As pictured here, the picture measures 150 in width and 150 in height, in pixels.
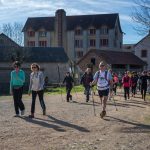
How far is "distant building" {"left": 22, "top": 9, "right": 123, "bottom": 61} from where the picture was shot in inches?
3820

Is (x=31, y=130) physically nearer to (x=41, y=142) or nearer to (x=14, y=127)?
(x=14, y=127)

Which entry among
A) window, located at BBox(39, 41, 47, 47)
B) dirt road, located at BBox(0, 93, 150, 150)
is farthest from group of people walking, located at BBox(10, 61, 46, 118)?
window, located at BBox(39, 41, 47, 47)

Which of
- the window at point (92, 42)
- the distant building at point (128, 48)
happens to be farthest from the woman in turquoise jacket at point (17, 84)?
the window at point (92, 42)

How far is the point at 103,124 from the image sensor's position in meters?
14.1

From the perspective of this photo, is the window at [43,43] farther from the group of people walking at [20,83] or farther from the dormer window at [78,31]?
the group of people walking at [20,83]

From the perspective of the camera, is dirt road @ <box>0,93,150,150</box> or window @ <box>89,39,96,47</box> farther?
window @ <box>89,39,96,47</box>

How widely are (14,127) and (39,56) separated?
61.7 meters

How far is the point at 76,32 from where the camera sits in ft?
330

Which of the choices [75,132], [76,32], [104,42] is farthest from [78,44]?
[75,132]

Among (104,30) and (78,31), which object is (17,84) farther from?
(78,31)

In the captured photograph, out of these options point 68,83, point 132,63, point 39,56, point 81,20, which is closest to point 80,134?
point 68,83

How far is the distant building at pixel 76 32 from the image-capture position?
97.0m

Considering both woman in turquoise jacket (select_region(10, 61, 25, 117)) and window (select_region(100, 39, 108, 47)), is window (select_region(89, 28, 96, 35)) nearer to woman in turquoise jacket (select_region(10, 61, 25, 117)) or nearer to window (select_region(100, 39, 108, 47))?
window (select_region(100, 39, 108, 47))

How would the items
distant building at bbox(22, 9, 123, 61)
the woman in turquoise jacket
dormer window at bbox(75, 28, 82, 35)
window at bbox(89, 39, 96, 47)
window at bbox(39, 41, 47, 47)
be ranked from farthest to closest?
window at bbox(39, 41, 47, 47) < dormer window at bbox(75, 28, 82, 35) < window at bbox(89, 39, 96, 47) < distant building at bbox(22, 9, 123, 61) < the woman in turquoise jacket
